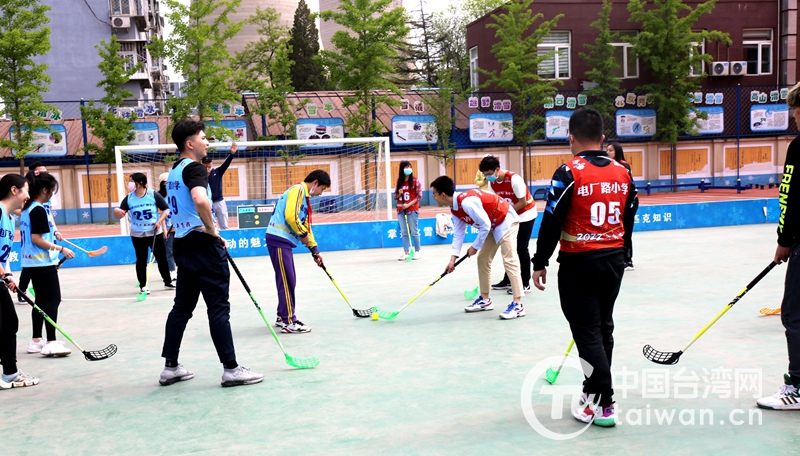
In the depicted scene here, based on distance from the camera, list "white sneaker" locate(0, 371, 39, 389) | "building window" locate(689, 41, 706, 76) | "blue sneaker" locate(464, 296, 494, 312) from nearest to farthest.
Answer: "white sneaker" locate(0, 371, 39, 389)
"blue sneaker" locate(464, 296, 494, 312)
"building window" locate(689, 41, 706, 76)

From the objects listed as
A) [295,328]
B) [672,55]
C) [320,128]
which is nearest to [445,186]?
[295,328]

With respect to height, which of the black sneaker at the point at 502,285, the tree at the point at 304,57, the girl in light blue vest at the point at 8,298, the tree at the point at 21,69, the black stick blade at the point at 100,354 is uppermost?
the tree at the point at 304,57

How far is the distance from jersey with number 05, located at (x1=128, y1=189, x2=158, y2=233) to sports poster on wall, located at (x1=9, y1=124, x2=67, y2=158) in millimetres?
13220

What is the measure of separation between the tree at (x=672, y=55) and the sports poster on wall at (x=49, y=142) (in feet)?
62.4

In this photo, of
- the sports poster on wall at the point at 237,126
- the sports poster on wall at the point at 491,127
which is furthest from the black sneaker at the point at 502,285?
the sports poster on wall at the point at 237,126

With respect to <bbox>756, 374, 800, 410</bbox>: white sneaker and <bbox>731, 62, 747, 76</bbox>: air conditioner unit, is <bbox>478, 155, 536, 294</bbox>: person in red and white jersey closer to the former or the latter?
<bbox>756, 374, 800, 410</bbox>: white sneaker

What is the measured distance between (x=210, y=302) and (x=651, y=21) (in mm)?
22385

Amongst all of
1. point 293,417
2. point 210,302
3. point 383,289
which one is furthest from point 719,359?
point 383,289

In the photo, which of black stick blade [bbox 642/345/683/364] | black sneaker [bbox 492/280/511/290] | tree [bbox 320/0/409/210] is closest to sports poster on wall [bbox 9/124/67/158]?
tree [bbox 320/0/409/210]

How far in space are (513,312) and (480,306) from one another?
54cm

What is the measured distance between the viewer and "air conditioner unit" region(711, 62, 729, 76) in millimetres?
24547

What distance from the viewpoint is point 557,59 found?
80.3ft

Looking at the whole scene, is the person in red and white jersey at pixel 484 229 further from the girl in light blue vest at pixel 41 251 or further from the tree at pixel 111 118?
the tree at pixel 111 118

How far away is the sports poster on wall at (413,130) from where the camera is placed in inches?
889
